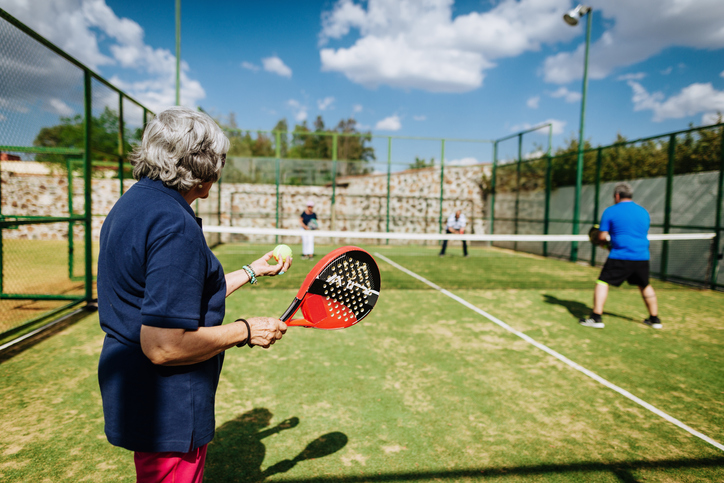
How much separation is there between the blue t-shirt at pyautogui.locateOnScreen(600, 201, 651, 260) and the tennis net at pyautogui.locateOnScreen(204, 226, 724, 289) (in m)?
1.51

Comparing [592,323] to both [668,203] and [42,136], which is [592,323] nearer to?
[668,203]

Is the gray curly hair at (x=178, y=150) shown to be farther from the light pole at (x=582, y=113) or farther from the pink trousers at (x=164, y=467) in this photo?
the light pole at (x=582, y=113)

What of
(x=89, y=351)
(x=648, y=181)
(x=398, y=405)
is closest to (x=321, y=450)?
(x=398, y=405)

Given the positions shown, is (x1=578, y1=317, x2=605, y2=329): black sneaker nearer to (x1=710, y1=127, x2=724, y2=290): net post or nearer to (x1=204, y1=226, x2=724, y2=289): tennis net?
(x1=204, y1=226, x2=724, y2=289): tennis net

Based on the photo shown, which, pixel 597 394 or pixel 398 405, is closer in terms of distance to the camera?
pixel 398 405

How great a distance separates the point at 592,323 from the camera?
245 inches

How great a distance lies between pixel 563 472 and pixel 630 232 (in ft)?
14.6

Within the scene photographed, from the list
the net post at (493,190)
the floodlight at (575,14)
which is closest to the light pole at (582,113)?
the floodlight at (575,14)

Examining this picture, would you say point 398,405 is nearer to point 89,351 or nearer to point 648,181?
point 89,351

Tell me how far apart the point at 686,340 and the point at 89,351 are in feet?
25.2

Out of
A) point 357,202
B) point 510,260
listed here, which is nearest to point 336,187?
point 357,202

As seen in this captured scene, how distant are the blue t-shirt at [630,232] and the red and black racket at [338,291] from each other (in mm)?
5552

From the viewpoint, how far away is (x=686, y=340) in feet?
18.7

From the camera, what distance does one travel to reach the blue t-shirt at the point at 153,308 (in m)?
1.26
